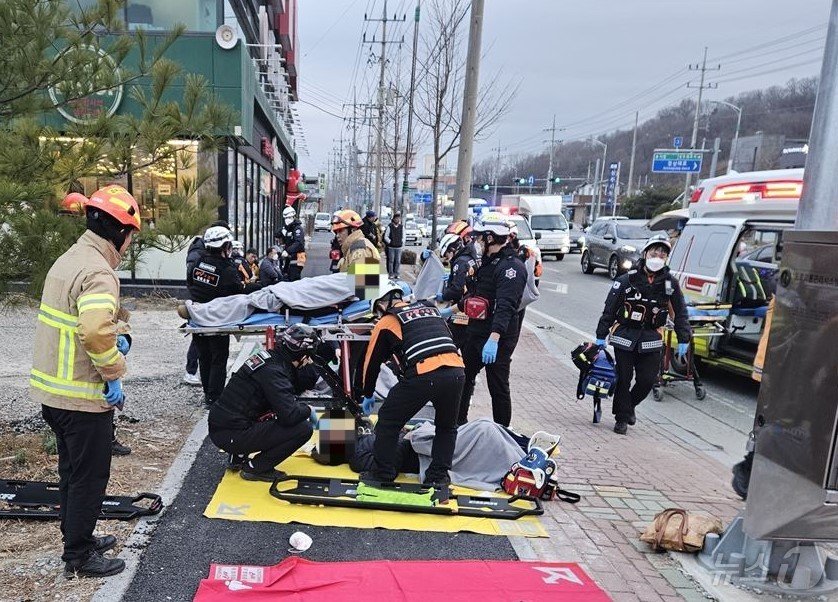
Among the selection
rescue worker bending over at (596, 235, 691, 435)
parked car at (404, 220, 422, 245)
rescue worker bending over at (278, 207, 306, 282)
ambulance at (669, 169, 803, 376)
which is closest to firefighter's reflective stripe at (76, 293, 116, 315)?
rescue worker bending over at (596, 235, 691, 435)

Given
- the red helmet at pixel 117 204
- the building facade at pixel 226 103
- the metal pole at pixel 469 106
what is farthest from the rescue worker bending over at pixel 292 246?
the red helmet at pixel 117 204

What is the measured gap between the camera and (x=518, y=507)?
170 inches

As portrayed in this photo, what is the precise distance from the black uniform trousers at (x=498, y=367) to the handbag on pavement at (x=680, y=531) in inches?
80.8

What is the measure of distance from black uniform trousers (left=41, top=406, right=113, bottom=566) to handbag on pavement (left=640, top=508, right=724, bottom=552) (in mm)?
3273

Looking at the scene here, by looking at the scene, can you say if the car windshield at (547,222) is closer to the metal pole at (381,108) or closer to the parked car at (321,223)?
the metal pole at (381,108)

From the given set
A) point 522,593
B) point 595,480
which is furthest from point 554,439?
point 522,593

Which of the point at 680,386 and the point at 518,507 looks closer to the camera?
the point at 518,507

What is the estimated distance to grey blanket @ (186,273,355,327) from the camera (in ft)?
18.5

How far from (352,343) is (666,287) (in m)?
3.23

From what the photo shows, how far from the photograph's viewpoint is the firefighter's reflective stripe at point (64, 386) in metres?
3.09

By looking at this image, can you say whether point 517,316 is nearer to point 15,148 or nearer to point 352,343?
point 352,343

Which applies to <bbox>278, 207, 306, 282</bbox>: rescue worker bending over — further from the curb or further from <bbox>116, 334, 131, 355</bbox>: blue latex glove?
<bbox>116, 334, 131, 355</bbox>: blue latex glove

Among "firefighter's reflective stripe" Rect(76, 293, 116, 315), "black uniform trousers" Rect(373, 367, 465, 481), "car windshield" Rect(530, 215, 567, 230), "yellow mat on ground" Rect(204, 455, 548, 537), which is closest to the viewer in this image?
"firefighter's reflective stripe" Rect(76, 293, 116, 315)

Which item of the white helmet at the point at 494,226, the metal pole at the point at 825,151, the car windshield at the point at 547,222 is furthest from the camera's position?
the car windshield at the point at 547,222
